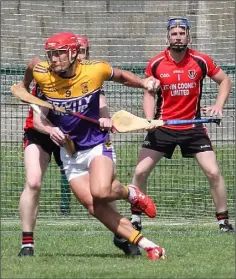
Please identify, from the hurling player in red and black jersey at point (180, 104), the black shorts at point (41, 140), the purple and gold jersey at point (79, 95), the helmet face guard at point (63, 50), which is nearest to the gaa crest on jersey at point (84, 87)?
the purple and gold jersey at point (79, 95)

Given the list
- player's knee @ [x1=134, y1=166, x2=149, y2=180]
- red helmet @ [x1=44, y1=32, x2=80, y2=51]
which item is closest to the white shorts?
red helmet @ [x1=44, y1=32, x2=80, y2=51]

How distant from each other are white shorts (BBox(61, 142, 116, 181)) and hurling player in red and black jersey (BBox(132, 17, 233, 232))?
1.76 m

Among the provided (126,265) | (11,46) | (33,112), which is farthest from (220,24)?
(126,265)

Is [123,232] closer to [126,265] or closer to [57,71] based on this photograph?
[126,265]

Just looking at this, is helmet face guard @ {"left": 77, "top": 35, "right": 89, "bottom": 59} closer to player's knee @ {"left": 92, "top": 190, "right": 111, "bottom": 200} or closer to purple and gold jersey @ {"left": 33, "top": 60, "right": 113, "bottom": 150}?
purple and gold jersey @ {"left": 33, "top": 60, "right": 113, "bottom": 150}

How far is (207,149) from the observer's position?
951 cm

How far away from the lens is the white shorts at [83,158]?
778 centimetres

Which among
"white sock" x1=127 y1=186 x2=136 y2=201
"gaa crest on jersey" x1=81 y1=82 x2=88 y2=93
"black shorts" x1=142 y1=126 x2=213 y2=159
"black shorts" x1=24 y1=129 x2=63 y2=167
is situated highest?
"gaa crest on jersey" x1=81 y1=82 x2=88 y2=93

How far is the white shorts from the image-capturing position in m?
7.78

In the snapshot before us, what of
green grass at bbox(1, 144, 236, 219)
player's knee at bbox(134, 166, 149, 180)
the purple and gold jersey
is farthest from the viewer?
green grass at bbox(1, 144, 236, 219)

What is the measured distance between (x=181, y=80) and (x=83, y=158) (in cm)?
213

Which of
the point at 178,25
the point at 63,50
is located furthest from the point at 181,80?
the point at 63,50

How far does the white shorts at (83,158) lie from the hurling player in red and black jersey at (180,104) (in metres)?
1.76

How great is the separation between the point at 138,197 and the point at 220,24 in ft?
15.3
